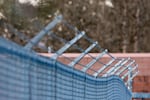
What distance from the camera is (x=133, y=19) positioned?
2881 cm

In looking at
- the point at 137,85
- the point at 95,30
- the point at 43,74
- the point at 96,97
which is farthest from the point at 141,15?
the point at 43,74

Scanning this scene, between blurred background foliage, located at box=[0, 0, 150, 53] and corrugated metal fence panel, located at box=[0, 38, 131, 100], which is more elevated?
blurred background foliage, located at box=[0, 0, 150, 53]

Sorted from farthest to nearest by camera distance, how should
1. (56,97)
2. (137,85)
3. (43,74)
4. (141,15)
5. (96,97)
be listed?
1. (141,15)
2. (137,85)
3. (96,97)
4. (56,97)
5. (43,74)

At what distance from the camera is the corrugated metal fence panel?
2.53 m

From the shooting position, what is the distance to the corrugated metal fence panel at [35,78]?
253 cm

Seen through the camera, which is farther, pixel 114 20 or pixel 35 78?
pixel 114 20

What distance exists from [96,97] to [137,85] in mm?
4931

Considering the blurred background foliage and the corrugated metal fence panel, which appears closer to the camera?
the corrugated metal fence panel

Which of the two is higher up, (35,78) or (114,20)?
(114,20)

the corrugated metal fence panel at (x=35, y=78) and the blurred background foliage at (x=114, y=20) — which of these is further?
the blurred background foliage at (x=114, y=20)

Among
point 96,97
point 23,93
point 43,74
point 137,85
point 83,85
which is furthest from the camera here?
point 137,85

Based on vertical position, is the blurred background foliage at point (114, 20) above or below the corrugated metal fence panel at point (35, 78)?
above

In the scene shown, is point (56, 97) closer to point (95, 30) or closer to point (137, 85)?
point (137, 85)

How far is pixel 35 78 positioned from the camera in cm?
292
